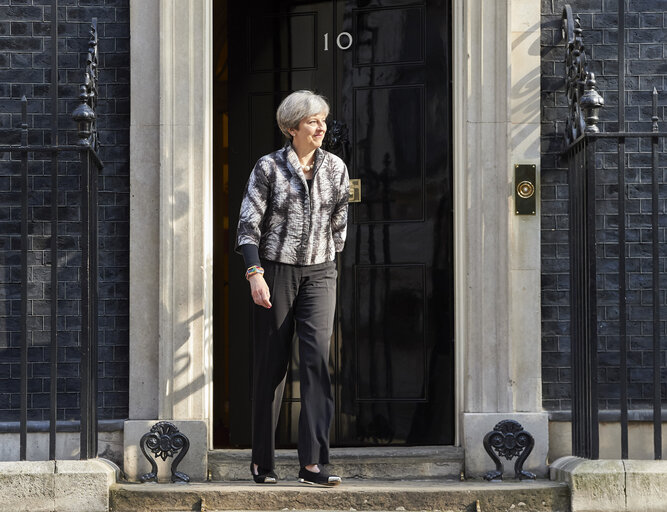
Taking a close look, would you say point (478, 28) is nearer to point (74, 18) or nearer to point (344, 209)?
point (344, 209)

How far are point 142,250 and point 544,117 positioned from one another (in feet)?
7.68

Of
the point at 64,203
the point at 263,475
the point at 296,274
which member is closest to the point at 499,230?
the point at 296,274

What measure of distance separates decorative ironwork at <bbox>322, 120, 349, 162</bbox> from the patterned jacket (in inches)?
46.0

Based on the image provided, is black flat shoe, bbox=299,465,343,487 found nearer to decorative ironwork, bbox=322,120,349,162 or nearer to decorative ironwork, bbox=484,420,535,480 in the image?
decorative ironwork, bbox=484,420,535,480

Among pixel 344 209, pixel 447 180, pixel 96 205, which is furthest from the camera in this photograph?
pixel 447 180

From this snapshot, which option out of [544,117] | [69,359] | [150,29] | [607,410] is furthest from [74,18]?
[607,410]

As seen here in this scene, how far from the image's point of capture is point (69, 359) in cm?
636

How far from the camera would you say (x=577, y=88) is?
592 cm

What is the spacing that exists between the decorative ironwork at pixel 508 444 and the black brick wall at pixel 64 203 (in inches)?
79.5

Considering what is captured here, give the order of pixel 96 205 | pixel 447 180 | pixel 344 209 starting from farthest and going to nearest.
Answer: pixel 447 180 < pixel 96 205 < pixel 344 209

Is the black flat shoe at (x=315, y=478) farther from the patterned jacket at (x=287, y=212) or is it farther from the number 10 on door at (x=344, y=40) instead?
the number 10 on door at (x=344, y=40)

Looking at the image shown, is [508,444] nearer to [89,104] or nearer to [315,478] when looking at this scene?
[315,478]

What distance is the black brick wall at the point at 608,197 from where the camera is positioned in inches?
248

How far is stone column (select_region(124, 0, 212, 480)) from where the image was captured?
20.5 ft
